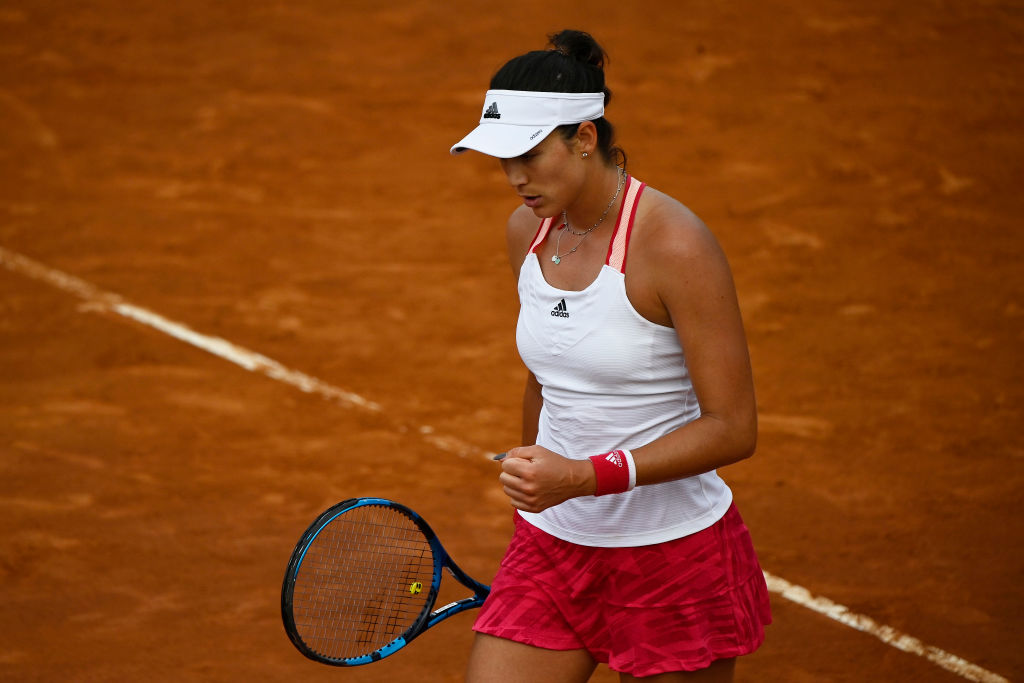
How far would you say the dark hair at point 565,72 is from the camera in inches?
103

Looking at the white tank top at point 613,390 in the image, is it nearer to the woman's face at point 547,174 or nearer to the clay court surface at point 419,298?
the woman's face at point 547,174

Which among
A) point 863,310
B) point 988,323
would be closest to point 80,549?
point 863,310

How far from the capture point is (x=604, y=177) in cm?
275

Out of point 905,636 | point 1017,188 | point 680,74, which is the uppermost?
point 680,74

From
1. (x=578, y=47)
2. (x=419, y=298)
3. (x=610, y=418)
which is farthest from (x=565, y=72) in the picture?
(x=419, y=298)

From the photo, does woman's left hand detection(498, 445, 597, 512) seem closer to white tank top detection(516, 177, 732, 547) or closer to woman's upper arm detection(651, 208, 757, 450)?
white tank top detection(516, 177, 732, 547)

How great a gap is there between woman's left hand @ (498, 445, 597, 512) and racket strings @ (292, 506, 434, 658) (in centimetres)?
85

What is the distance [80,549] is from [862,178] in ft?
20.5

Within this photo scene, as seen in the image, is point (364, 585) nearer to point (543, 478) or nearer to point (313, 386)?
point (543, 478)

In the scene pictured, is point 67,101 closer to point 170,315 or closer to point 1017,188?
point 170,315

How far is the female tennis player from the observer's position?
257 centimetres

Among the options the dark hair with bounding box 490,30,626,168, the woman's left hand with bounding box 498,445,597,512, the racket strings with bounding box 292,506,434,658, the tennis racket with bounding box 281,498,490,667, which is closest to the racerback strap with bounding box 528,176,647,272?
the dark hair with bounding box 490,30,626,168

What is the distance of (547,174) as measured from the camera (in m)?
2.65

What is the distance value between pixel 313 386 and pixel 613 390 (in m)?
4.49
